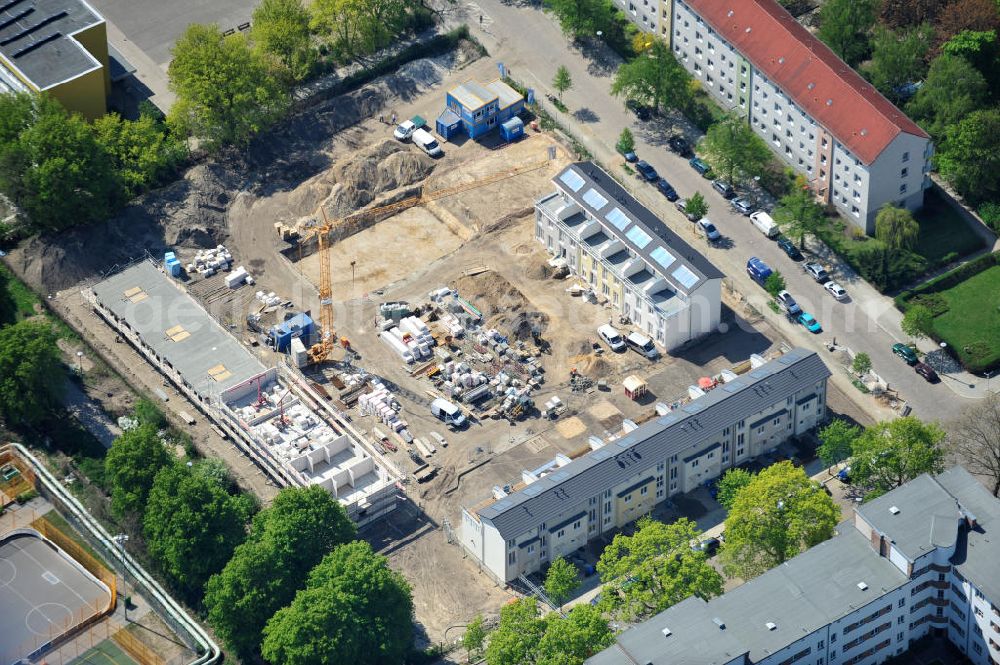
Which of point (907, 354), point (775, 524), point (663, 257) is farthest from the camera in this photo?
point (663, 257)

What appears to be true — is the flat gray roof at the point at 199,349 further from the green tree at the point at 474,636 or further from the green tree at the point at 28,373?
the green tree at the point at 474,636

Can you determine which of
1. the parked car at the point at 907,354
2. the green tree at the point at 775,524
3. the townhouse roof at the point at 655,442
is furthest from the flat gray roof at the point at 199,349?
the parked car at the point at 907,354

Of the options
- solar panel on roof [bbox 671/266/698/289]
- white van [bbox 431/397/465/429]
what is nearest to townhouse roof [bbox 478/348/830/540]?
solar panel on roof [bbox 671/266/698/289]

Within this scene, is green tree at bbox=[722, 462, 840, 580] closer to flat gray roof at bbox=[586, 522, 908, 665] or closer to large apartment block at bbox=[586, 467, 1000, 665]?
flat gray roof at bbox=[586, 522, 908, 665]

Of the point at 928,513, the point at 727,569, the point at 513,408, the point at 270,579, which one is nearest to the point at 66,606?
the point at 270,579

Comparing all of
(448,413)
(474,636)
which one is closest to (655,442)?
(448,413)

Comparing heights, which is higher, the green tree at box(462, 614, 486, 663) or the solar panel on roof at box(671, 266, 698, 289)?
the solar panel on roof at box(671, 266, 698, 289)

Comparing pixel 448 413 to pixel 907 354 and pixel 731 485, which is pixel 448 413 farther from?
pixel 907 354
